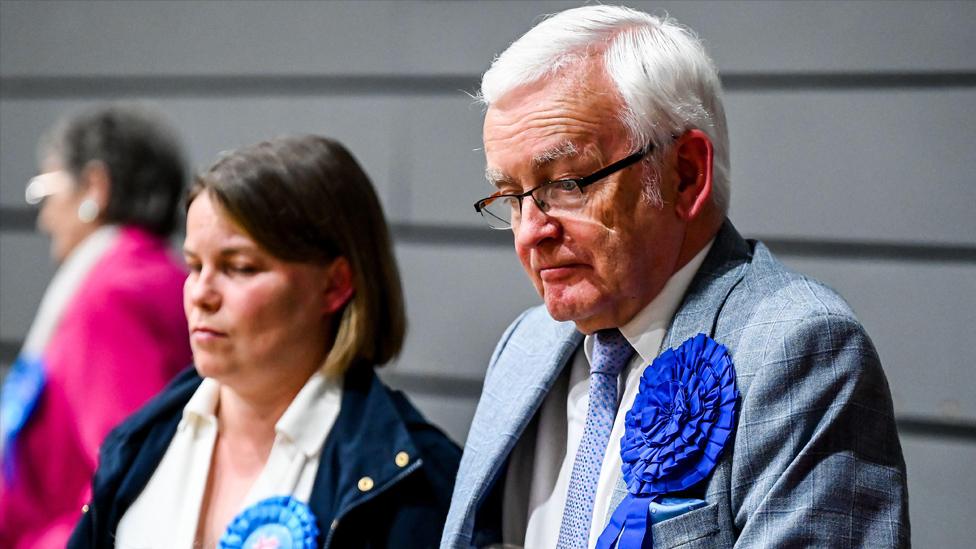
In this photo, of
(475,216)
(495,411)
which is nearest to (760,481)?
(495,411)

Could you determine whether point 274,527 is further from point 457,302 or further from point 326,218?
point 457,302

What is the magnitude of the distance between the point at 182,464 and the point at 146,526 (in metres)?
0.16

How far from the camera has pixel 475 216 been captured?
379 centimetres

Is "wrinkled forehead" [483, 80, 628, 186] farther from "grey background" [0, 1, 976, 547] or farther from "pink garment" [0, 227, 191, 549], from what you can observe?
"pink garment" [0, 227, 191, 549]

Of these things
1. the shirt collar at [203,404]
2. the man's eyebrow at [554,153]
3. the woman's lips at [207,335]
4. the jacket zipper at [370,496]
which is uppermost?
the man's eyebrow at [554,153]

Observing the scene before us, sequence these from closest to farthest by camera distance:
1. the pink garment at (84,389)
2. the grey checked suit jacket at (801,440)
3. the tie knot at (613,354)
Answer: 1. the grey checked suit jacket at (801,440)
2. the tie knot at (613,354)
3. the pink garment at (84,389)

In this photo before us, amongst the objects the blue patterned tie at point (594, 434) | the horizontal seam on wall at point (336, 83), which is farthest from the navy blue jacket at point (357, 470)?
the horizontal seam on wall at point (336, 83)

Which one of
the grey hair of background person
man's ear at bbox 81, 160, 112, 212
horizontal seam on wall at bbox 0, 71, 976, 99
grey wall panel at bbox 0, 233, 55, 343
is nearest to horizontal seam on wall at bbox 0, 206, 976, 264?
horizontal seam on wall at bbox 0, 71, 976, 99

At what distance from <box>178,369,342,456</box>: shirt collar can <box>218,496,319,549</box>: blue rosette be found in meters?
0.14

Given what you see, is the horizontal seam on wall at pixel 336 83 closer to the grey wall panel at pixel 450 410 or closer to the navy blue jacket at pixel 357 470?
the grey wall panel at pixel 450 410

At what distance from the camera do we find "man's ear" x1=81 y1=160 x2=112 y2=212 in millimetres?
3881

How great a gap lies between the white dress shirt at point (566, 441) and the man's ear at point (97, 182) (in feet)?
7.20

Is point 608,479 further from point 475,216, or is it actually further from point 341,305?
point 475,216

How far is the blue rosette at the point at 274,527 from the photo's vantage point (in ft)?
7.99
